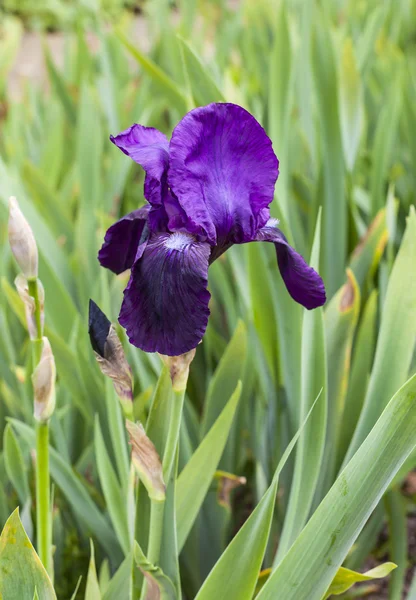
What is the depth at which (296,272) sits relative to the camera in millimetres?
550

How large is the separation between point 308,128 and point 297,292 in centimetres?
87

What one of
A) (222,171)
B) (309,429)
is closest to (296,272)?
(222,171)

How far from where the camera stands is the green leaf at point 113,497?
74 cm

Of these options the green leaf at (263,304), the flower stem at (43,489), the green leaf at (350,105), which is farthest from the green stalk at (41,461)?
the green leaf at (350,105)

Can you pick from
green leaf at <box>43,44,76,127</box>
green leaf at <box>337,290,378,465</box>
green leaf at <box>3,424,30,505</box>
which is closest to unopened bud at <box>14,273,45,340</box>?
green leaf at <box>3,424,30,505</box>

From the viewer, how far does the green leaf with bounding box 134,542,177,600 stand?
0.55 meters

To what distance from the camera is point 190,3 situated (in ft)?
8.18

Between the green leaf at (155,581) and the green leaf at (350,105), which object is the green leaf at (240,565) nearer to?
the green leaf at (155,581)

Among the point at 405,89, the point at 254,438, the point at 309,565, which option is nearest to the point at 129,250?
the point at 309,565

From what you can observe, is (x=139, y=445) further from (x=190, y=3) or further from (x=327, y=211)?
(x=190, y=3)

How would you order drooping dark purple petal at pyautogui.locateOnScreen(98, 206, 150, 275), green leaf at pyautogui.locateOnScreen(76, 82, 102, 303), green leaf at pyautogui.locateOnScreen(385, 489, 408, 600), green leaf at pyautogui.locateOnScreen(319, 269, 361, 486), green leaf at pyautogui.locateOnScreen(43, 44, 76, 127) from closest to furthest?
drooping dark purple petal at pyautogui.locateOnScreen(98, 206, 150, 275) → green leaf at pyautogui.locateOnScreen(319, 269, 361, 486) → green leaf at pyautogui.locateOnScreen(385, 489, 408, 600) → green leaf at pyautogui.locateOnScreen(76, 82, 102, 303) → green leaf at pyautogui.locateOnScreen(43, 44, 76, 127)

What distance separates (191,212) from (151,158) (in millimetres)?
56

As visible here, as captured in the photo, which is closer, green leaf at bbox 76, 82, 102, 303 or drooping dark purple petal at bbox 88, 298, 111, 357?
drooping dark purple petal at bbox 88, 298, 111, 357

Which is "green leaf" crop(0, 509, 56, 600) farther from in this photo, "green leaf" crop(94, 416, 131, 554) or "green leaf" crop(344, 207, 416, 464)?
"green leaf" crop(344, 207, 416, 464)
